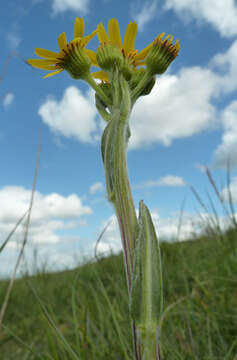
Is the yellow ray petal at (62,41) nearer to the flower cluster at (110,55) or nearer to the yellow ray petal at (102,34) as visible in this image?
the flower cluster at (110,55)

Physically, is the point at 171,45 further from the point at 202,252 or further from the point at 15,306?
the point at 15,306

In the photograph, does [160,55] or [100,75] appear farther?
[100,75]

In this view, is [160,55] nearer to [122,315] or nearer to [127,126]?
[127,126]

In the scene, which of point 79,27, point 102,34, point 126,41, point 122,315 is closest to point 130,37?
point 126,41

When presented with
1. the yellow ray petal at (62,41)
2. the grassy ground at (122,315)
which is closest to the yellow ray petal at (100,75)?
the yellow ray petal at (62,41)

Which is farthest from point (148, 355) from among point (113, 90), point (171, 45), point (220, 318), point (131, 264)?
point (171, 45)

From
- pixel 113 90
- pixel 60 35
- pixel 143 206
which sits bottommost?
pixel 143 206
